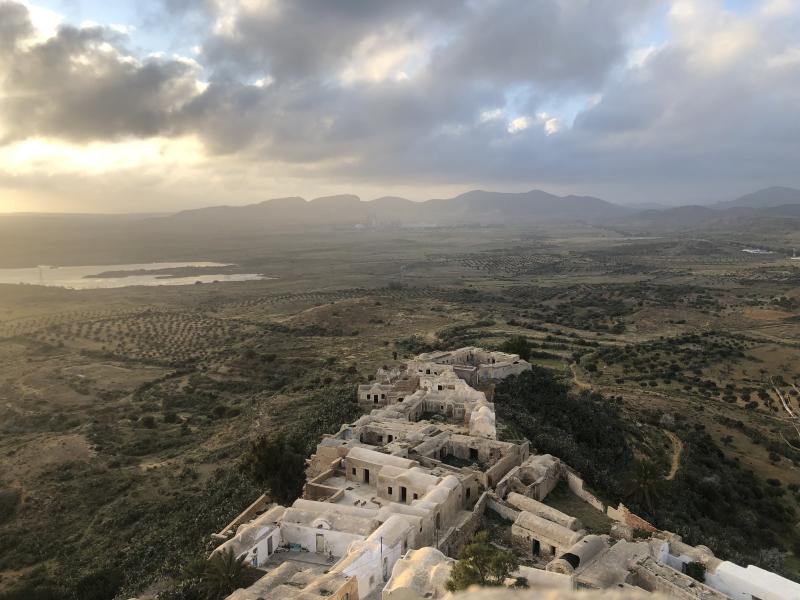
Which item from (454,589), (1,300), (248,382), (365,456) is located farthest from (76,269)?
(454,589)

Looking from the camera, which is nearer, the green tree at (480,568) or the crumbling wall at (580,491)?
the green tree at (480,568)

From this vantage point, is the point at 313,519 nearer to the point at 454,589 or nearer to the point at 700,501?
the point at 454,589

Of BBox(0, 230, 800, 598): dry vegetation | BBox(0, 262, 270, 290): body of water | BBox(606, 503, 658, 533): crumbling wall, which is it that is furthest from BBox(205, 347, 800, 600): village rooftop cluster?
BBox(0, 262, 270, 290): body of water

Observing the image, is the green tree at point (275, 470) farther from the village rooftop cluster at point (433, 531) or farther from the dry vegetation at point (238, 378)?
the dry vegetation at point (238, 378)

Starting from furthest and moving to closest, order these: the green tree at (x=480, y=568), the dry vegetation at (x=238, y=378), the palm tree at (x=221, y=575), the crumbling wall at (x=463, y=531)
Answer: the dry vegetation at (x=238, y=378) < the crumbling wall at (x=463, y=531) < the palm tree at (x=221, y=575) < the green tree at (x=480, y=568)

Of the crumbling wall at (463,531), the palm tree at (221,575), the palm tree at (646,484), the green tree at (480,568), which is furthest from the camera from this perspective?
the palm tree at (646,484)

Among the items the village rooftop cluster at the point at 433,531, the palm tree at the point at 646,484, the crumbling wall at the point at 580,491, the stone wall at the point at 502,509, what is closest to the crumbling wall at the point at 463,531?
the village rooftop cluster at the point at 433,531

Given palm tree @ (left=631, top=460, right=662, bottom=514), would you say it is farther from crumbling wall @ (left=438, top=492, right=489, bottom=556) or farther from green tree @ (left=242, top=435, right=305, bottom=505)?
green tree @ (left=242, top=435, right=305, bottom=505)
